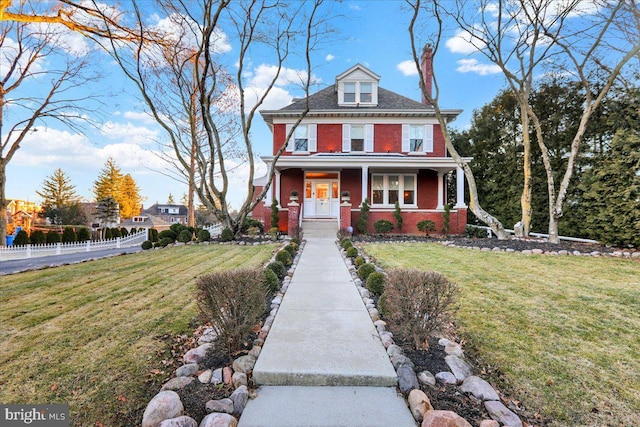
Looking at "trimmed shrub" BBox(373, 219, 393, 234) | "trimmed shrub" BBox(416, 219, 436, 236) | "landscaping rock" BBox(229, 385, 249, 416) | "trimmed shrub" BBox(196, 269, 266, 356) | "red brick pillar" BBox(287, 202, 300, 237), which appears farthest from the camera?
"trimmed shrub" BBox(416, 219, 436, 236)

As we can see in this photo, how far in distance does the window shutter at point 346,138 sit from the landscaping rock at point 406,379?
13540 mm

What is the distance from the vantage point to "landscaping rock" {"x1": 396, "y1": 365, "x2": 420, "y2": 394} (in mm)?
2283

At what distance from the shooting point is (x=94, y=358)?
2.72 m

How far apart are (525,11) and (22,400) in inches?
583

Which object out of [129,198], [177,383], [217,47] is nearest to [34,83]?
[217,47]

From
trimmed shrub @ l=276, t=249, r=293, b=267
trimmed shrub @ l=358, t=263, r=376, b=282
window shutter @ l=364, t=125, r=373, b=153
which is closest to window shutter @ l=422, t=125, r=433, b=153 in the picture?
window shutter @ l=364, t=125, r=373, b=153

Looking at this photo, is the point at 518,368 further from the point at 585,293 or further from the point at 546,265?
the point at 546,265

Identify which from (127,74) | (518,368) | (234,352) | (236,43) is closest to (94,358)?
(234,352)

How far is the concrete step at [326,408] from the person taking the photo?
1957 millimetres

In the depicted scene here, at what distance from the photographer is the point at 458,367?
256 centimetres

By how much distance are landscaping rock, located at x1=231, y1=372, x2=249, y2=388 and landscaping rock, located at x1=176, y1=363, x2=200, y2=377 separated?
0.38 m

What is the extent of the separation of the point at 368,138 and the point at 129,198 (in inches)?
1676

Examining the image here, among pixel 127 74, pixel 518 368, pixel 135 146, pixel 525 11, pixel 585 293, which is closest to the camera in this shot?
pixel 518 368

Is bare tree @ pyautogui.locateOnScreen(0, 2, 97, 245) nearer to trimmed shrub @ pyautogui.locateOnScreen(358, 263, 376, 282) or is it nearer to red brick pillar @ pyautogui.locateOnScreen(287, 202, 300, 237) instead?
red brick pillar @ pyautogui.locateOnScreen(287, 202, 300, 237)
